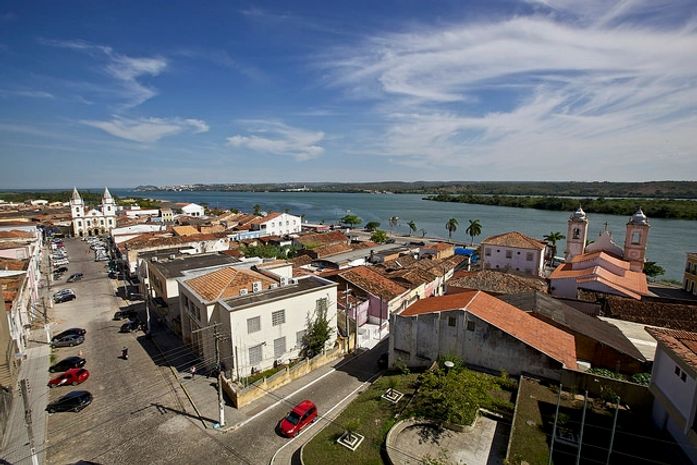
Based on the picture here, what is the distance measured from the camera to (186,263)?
1319 inches

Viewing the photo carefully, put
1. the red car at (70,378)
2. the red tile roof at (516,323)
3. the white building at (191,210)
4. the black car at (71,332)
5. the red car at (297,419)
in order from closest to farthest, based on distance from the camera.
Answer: the red car at (297,419)
the red tile roof at (516,323)
the red car at (70,378)
the black car at (71,332)
the white building at (191,210)

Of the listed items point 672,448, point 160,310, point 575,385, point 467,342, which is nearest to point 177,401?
point 160,310

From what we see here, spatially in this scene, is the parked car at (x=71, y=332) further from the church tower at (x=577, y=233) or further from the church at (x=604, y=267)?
the church tower at (x=577, y=233)

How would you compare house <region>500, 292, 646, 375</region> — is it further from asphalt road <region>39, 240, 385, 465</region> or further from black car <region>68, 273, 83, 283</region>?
black car <region>68, 273, 83, 283</region>

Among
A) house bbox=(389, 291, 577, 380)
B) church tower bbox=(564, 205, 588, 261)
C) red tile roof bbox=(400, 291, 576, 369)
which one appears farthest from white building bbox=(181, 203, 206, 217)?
red tile roof bbox=(400, 291, 576, 369)

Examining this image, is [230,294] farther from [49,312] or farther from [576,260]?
[576,260]

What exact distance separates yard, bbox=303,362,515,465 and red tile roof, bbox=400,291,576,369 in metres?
2.59

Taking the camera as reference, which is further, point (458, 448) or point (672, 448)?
point (458, 448)

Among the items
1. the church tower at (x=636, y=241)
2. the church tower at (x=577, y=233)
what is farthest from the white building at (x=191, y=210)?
the church tower at (x=636, y=241)

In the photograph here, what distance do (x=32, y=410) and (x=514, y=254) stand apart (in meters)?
47.2

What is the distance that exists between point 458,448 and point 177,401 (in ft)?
47.0

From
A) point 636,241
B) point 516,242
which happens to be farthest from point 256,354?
point 636,241

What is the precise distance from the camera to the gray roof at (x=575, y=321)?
67.5ft

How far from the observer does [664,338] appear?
13.9 m
